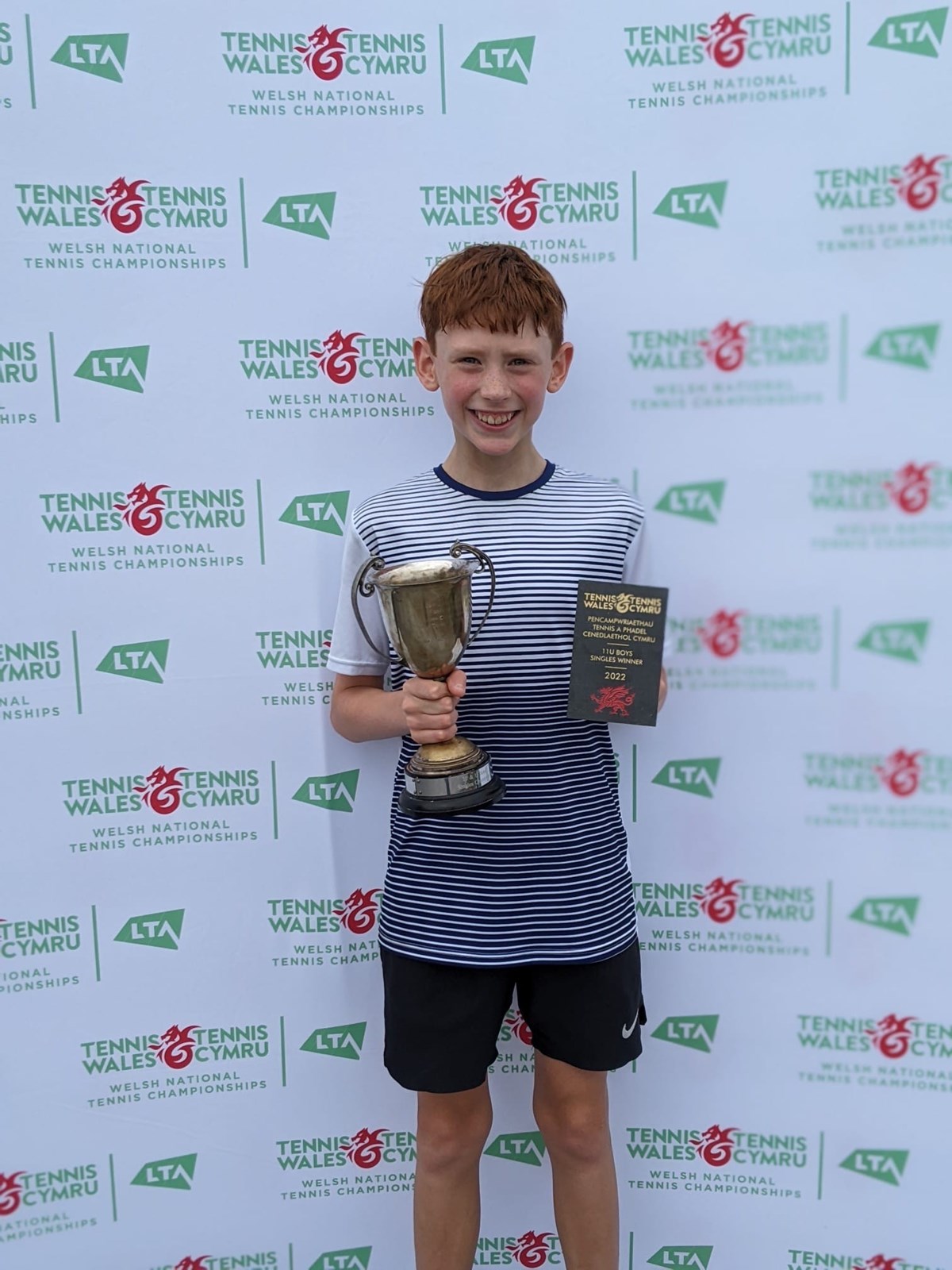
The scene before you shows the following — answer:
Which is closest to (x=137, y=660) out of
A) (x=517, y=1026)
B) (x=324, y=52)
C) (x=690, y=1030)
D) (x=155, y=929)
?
(x=155, y=929)

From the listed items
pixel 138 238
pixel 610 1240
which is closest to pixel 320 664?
pixel 138 238

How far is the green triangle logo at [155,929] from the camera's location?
75.7 inches

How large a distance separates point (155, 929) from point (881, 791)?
1.68m

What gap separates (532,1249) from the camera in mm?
2031

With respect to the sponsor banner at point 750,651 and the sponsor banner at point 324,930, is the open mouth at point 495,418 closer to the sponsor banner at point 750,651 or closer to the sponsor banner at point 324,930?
the sponsor banner at point 750,651

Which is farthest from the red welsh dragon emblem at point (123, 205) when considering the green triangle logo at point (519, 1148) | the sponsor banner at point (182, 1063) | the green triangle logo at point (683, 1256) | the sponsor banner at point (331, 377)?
the green triangle logo at point (683, 1256)

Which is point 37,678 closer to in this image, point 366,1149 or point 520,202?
point 366,1149

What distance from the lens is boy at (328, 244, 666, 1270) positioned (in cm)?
149

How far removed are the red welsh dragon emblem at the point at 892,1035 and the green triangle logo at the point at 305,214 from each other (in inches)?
85.1

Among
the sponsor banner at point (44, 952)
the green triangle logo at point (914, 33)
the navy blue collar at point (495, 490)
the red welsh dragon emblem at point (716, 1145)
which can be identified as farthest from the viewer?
the red welsh dragon emblem at point (716, 1145)

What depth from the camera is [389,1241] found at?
203cm

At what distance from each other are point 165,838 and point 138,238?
1.30 m

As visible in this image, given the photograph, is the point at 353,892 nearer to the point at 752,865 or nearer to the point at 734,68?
the point at 752,865

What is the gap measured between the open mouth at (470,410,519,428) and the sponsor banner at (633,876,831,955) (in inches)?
43.4
